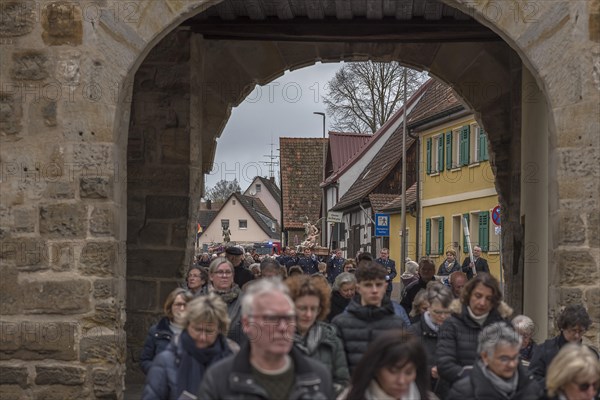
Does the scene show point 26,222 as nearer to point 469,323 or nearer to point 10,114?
point 10,114

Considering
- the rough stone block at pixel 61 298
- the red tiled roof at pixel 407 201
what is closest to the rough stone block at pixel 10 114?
the rough stone block at pixel 61 298

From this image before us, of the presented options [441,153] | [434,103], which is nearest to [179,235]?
[441,153]

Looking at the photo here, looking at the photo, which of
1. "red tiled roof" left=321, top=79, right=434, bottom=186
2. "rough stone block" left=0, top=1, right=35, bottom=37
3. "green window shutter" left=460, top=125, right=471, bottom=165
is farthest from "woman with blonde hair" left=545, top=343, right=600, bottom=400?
"red tiled roof" left=321, top=79, right=434, bottom=186

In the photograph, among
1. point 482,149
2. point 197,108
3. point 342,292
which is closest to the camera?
point 342,292

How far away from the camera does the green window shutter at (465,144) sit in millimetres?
32375

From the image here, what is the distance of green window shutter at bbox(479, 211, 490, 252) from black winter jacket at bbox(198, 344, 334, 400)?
26.4 meters

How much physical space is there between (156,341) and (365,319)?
158 cm

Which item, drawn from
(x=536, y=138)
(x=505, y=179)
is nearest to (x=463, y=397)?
(x=536, y=138)

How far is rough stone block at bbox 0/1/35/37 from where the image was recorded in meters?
8.54

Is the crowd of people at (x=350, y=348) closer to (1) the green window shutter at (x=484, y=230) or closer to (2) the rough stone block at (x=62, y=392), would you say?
(2) the rough stone block at (x=62, y=392)

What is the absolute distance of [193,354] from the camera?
18.9ft

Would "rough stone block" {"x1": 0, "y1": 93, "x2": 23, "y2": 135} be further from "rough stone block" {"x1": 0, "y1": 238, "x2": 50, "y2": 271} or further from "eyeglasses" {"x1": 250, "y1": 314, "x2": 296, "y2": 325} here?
"eyeglasses" {"x1": 250, "y1": 314, "x2": 296, "y2": 325}

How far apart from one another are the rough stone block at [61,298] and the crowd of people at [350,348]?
0.84 metres

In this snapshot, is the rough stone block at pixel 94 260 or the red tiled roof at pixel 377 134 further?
the red tiled roof at pixel 377 134
